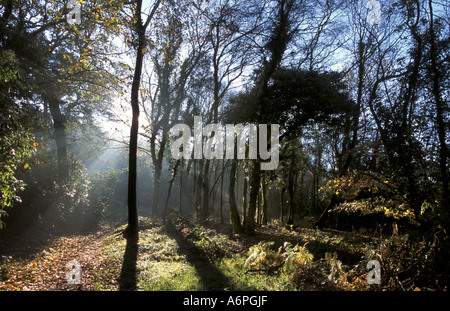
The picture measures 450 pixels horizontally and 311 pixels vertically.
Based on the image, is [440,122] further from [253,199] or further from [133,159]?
[133,159]

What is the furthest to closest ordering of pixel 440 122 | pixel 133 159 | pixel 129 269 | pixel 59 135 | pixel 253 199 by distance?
pixel 59 135
pixel 253 199
pixel 133 159
pixel 440 122
pixel 129 269

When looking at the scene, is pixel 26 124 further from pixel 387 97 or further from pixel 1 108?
pixel 387 97

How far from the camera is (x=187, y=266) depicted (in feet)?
20.5

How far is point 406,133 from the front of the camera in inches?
263

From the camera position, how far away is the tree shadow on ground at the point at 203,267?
502 centimetres

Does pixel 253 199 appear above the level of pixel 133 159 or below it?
below

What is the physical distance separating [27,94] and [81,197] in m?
10.8

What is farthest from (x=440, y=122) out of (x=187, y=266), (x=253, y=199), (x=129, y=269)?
(x=129, y=269)

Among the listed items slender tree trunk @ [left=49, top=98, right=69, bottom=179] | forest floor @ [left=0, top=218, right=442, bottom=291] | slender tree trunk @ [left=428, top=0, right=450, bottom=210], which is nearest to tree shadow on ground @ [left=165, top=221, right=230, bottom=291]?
forest floor @ [left=0, top=218, right=442, bottom=291]

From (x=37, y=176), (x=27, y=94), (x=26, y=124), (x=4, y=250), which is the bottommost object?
(x=4, y=250)

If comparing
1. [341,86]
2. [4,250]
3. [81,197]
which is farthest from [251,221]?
[81,197]

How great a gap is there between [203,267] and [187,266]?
1.33 ft

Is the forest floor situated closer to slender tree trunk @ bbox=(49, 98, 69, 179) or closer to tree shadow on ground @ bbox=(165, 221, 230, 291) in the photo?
tree shadow on ground @ bbox=(165, 221, 230, 291)

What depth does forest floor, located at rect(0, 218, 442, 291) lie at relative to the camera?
15.2 feet
